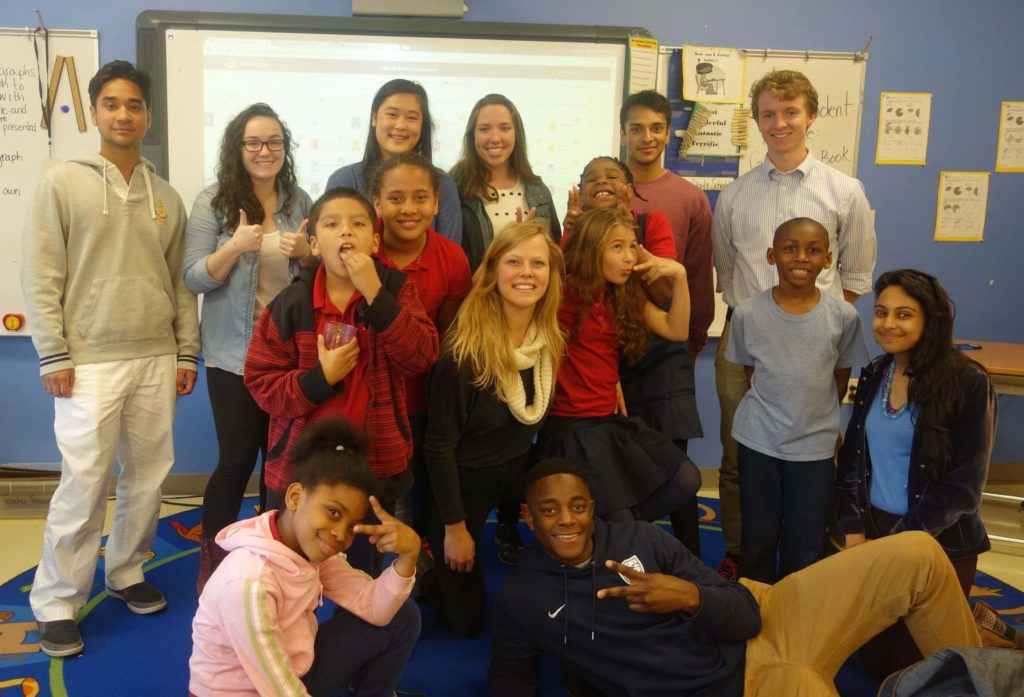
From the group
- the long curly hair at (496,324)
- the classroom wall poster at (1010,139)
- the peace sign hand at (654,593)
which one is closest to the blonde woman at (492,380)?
the long curly hair at (496,324)

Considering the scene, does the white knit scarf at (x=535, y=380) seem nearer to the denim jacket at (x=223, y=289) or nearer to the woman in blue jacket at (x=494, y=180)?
the woman in blue jacket at (x=494, y=180)

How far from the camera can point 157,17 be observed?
128 inches

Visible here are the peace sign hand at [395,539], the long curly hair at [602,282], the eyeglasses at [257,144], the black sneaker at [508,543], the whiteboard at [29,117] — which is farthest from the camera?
the whiteboard at [29,117]

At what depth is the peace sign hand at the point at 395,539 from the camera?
5.18ft

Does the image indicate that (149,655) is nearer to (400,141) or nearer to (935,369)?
(400,141)

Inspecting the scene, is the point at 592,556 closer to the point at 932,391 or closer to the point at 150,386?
the point at 932,391

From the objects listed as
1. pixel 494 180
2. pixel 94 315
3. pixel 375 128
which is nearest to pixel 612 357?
pixel 494 180

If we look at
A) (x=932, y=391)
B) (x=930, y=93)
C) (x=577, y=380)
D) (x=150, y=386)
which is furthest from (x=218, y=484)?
(x=930, y=93)

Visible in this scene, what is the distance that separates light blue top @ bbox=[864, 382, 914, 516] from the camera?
6.90 feet

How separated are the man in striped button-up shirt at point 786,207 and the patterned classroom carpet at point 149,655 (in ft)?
2.97

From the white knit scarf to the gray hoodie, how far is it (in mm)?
1065

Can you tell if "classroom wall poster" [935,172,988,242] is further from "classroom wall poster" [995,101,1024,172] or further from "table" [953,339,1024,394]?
"table" [953,339,1024,394]

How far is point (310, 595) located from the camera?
1.60 meters

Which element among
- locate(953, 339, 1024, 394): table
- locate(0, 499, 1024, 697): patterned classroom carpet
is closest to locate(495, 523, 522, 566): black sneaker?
locate(0, 499, 1024, 697): patterned classroom carpet
